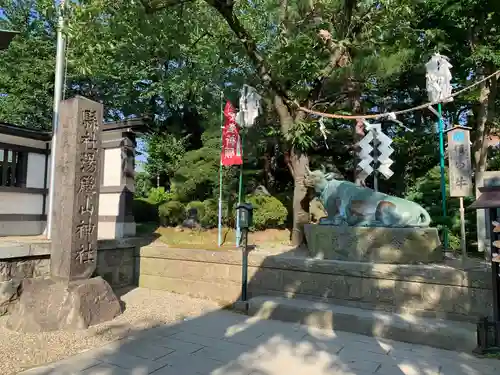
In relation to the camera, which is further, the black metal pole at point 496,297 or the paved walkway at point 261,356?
the black metal pole at point 496,297

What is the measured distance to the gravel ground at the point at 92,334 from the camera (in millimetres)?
4512

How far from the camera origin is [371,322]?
547 cm

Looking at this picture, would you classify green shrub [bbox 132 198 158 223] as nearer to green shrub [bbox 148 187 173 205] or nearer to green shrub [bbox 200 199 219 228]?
green shrub [bbox 148 187 173 205]

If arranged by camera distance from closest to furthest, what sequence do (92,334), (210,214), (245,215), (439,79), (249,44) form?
(92,334) < (245,215) < (439,79) < (249,44) < (210,214)

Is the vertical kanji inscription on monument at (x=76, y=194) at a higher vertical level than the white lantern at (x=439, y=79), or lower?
lower

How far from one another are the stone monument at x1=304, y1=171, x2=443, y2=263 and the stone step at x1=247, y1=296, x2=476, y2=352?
1.10 m

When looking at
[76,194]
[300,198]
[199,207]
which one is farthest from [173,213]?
[76,194]

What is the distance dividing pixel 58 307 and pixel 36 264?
176 cm

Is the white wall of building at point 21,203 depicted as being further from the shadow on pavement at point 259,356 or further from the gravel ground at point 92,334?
the shadow on pavement at point 259,356

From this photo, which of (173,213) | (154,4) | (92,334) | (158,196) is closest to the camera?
(92,334)

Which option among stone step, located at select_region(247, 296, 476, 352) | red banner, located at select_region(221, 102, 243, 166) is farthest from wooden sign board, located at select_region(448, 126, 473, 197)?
red banner, located at select_region(221, 102, 243, 166)

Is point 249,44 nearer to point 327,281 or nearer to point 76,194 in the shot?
point 76,194

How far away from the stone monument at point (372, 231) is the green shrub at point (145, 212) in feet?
31.7

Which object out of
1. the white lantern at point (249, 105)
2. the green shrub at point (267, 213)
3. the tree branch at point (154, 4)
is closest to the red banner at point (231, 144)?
the white lantern at point (249, 105)
